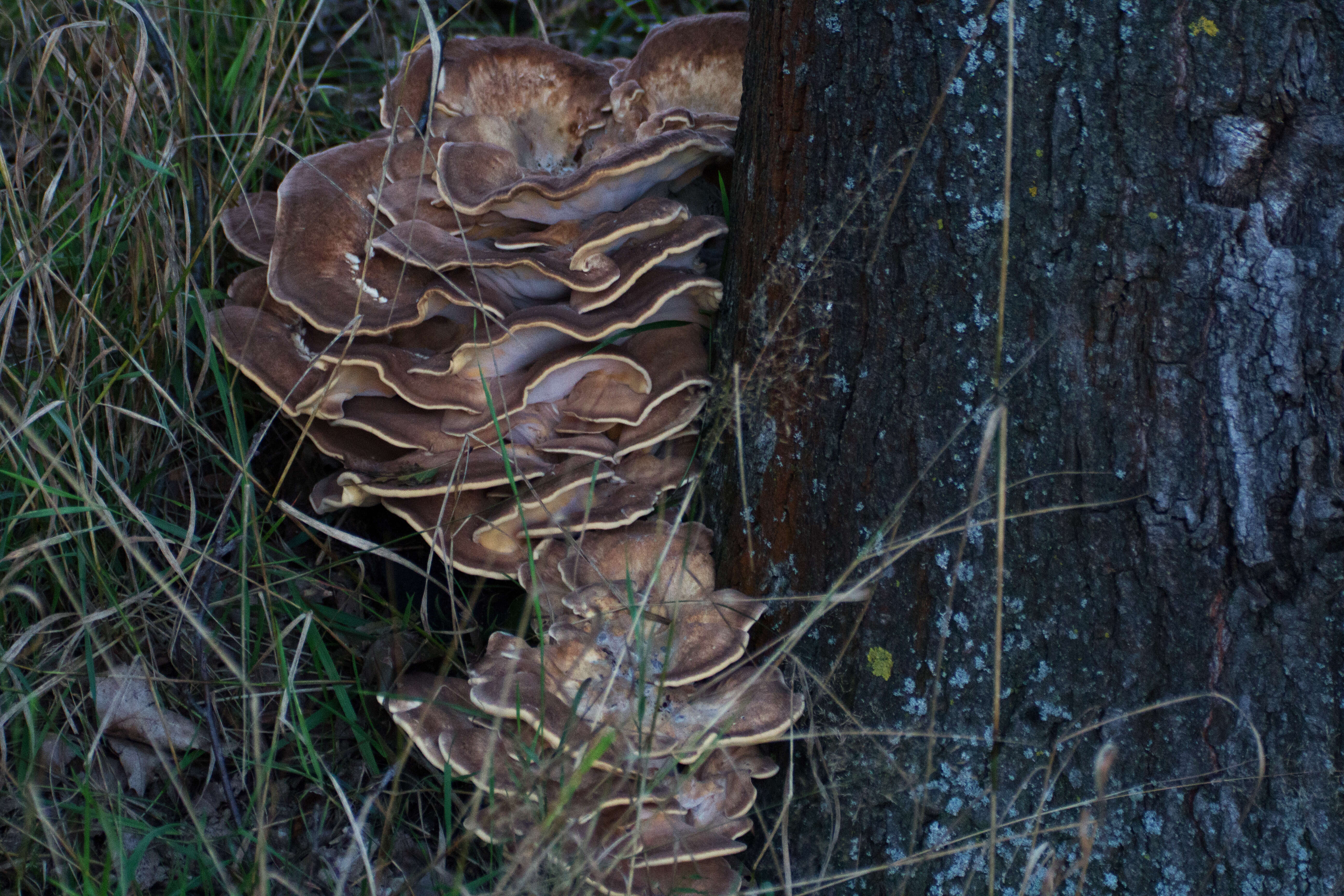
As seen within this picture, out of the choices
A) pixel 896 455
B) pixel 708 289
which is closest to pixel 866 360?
pixel 896 455

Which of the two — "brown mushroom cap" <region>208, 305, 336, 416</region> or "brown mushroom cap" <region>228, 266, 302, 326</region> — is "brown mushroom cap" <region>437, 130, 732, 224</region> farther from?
"brown mushroom cap" <region>228, 266, 302, 326</region>

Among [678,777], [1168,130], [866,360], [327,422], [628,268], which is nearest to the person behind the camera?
[1168,130]

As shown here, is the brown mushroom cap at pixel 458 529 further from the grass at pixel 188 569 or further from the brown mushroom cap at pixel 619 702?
the brown mushroom cap at pixel 619 702

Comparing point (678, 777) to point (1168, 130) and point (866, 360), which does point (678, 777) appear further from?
point (1168, 130)

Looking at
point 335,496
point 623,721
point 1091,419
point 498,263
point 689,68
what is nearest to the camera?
point 1091,419

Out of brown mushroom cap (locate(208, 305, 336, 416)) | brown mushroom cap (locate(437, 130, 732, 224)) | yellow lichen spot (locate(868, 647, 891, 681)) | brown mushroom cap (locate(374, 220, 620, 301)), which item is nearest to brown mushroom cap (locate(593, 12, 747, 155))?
brown mushroom cap (locate(437, 130, 732, 224))

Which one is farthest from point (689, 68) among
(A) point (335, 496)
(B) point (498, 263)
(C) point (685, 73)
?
(A) point (335, 496)

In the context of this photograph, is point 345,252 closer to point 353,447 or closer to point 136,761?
point 353,447
